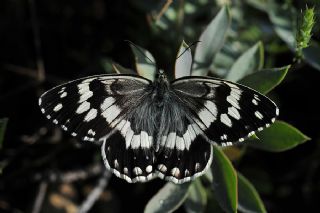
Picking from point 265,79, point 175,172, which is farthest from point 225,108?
point 175,172

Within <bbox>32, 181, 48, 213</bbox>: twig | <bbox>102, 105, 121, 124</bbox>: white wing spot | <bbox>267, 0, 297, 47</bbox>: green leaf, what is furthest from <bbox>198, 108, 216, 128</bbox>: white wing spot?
<bbox>32, 181, 48, 213</bbox>: twig

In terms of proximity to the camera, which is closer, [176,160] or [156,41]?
[176,160]

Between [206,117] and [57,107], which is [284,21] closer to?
[206,117]

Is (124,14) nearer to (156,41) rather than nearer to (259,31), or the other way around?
(156,41)

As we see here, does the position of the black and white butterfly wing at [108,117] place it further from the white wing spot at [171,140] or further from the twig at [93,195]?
the twig at [93,195]

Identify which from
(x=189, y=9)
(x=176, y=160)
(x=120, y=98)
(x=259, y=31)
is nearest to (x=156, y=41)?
(x=189, y=9)

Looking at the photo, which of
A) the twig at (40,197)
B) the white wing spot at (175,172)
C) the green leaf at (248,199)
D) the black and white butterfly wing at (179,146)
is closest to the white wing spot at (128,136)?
the black and white butterfly wing at (179,146)

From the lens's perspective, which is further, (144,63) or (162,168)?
(144,63)
